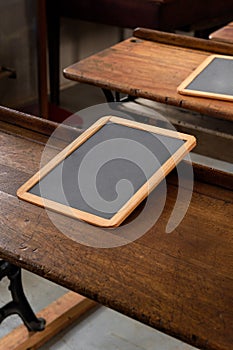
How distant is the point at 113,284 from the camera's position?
0.98 metres

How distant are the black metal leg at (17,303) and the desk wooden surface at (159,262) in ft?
1.48

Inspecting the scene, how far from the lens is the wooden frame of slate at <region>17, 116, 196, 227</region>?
1131mm

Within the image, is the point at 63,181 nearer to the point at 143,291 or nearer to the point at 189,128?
the point at 143,291

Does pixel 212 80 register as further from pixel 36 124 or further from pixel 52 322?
pixel 52 322

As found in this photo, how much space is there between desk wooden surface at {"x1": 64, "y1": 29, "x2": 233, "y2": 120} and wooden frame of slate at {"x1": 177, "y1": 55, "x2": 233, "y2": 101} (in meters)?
0.02

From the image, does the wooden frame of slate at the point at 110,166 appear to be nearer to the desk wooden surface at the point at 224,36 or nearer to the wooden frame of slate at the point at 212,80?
the wooden frame of slate at the point at 212,80

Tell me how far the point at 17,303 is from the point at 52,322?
0.16 metres

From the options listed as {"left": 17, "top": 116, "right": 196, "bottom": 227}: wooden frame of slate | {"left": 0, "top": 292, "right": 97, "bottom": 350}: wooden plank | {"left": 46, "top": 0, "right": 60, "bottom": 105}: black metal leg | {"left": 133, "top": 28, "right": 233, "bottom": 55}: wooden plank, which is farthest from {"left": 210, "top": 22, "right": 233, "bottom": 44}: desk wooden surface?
{"left": 46, "top": 0, "right": 60, "bottom": 105}: black metal leg

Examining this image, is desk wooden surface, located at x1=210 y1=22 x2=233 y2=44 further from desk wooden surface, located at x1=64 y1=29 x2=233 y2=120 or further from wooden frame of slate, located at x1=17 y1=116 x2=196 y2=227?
wooden frame of slate, located at x1=17 y1=116 x2=196 y2=227

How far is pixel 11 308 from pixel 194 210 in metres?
0.75

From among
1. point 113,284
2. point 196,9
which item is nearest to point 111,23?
point 196,9

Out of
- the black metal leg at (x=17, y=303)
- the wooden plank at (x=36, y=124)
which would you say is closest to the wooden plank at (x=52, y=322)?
the black metal leg at (x=17, y=303)

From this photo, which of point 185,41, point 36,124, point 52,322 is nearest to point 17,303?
point 52,322

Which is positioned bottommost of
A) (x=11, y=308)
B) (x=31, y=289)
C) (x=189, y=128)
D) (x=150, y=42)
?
(x=31, y=289)
